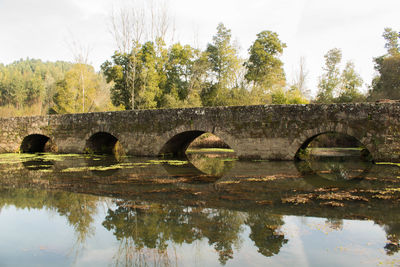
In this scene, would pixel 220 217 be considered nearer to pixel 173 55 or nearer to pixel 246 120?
pixel 246 120

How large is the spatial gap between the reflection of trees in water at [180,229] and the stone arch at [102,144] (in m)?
12.9

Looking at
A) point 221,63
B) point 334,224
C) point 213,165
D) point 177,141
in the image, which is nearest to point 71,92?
point 221,63

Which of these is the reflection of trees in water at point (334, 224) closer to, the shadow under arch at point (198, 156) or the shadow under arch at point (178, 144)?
the shadow under arch at point (198, 156)

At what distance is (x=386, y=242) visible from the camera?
4.12m

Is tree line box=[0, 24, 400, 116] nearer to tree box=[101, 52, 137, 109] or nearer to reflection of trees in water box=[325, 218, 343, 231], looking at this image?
tree box=[101, 52, 137, 109]

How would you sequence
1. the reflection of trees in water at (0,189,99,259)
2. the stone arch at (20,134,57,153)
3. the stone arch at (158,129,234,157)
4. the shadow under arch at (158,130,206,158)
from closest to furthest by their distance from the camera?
the reflection of trees in water at (0,189,99,259) < the stone arch at (158,129,234,157) < the shadow under arch at (158,130,206,158) < the stone arch at (20,134,57,153)

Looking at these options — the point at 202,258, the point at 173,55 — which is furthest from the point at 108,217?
the point at 173,55

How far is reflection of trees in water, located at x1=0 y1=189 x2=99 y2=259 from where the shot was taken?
5034 mm

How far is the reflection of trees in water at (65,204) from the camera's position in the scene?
5034 mm

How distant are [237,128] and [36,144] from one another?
14749 mm

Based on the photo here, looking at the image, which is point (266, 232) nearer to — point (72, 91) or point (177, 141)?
point (177, 141)

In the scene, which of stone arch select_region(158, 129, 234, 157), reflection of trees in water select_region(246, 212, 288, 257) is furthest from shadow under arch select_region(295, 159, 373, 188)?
stone arch select_region(158, 129, 234, 157)

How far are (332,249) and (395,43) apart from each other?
3931 centimetres

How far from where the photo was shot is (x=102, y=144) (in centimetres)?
1941
